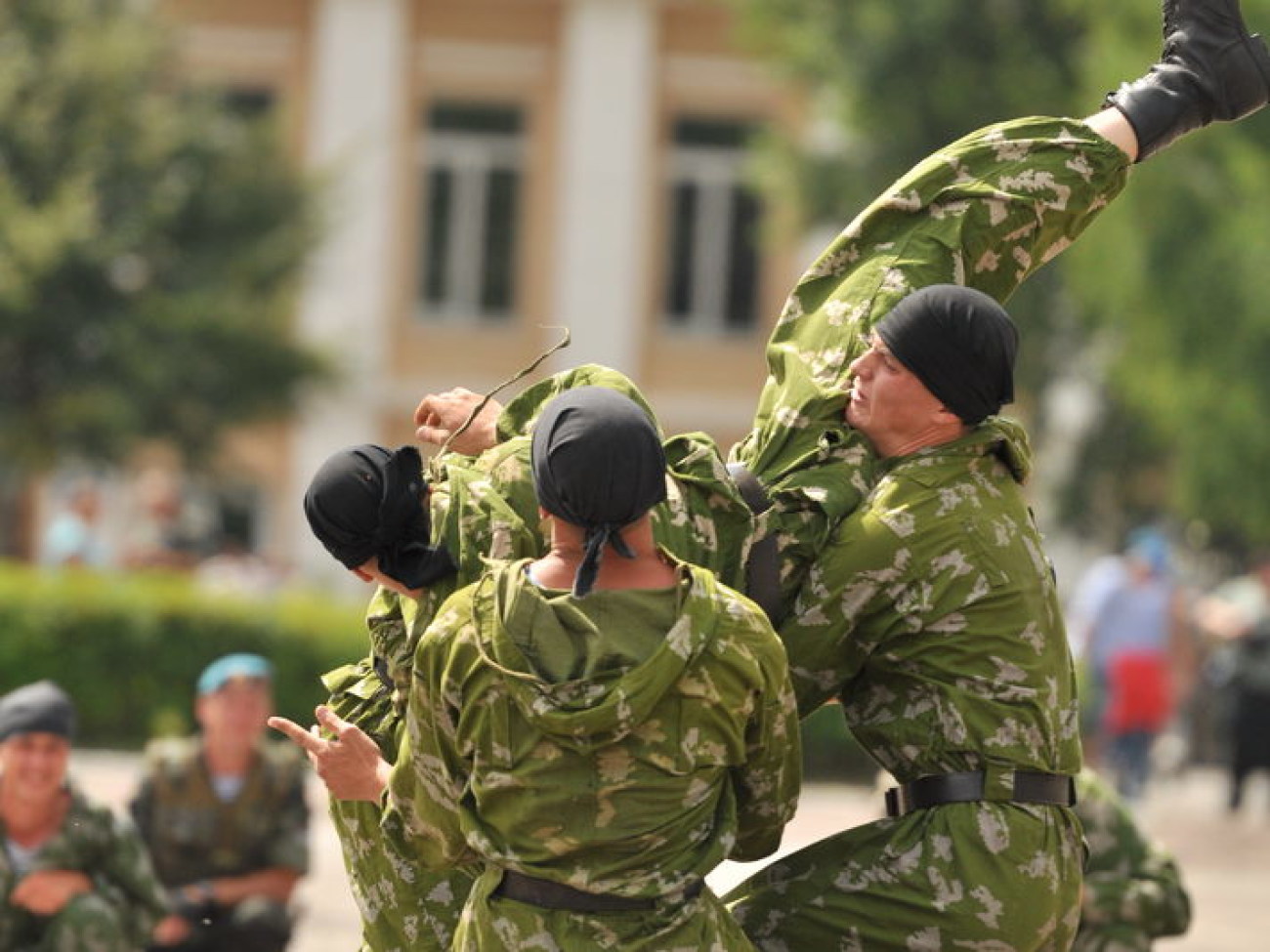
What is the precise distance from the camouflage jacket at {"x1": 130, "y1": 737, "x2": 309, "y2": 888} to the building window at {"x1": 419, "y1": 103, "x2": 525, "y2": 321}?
21.8 m

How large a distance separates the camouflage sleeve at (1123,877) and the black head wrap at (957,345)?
2693 millimetres

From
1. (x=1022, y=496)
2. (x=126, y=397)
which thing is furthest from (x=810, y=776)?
(x=1022, y=496)

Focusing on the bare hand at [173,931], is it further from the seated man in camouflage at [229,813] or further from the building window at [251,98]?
the building window at [251,98]

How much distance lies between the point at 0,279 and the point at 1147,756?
1023cm

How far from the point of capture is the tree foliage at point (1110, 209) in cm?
1839

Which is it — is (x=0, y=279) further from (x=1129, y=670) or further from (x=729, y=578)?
(x=729, y=578)

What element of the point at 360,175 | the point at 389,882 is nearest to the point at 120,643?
the point at 389,882

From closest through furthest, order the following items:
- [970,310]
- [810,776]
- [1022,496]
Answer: [970,310] < [1022,496] < [810,776]

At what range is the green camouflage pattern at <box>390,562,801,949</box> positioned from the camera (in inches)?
190

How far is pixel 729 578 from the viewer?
5.36m

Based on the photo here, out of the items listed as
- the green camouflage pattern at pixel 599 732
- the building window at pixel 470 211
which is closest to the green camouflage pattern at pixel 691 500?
the green camouflage pattern at pixel 599 732

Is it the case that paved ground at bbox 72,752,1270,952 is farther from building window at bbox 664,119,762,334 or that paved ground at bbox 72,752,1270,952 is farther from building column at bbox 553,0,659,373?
building window at bbox 664,119,762,334

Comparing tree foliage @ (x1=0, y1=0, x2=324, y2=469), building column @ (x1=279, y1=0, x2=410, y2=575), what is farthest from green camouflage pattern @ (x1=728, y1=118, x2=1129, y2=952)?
building column @ (x1=279, y1=0, x2=410, y2=575)

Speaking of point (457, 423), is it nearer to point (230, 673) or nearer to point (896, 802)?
point (896, 802)
